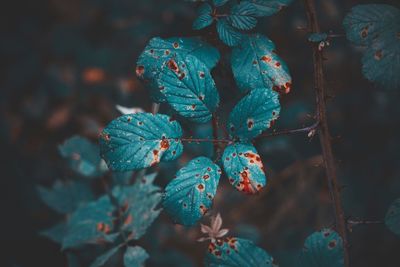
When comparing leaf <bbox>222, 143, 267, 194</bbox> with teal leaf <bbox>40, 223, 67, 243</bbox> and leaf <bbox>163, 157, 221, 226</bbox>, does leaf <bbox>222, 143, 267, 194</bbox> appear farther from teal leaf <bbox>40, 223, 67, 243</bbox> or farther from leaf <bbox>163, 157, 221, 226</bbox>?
teal leaf <bbox>40, 223, 67, 243</bbox>

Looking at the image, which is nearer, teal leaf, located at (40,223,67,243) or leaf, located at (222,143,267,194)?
leaf, located at (222,143,267,194)

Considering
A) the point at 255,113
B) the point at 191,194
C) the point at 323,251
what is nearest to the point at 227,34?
the point at 255,113

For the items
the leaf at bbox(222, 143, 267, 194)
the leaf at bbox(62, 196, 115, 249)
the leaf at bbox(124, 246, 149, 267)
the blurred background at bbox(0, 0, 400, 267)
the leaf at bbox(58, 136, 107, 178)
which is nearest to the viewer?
the leaf at bbox(222, 143, 267, 194)

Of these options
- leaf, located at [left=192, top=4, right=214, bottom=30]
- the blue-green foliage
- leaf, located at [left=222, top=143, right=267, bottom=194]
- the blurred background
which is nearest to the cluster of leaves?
the blurred background

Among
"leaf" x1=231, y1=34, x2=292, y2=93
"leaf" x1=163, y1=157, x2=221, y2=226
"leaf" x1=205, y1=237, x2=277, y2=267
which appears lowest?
"leaf" x1=205, y1=237, x2=277, y2=267

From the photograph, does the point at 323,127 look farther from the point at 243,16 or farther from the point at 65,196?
the point at 65,196

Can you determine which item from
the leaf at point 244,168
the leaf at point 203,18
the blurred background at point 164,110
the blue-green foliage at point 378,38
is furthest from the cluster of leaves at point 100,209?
the blue-green foliage at point 378,38
